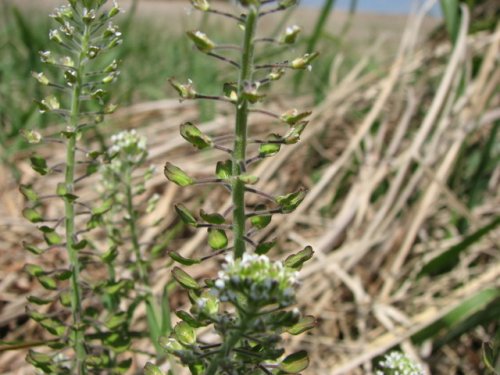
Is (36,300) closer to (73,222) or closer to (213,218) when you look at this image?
(73,222)

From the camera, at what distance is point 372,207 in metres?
3.29

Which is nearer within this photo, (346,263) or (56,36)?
(56,36)

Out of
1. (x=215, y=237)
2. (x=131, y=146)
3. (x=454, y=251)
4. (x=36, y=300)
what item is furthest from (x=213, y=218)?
(x=454, y=251)

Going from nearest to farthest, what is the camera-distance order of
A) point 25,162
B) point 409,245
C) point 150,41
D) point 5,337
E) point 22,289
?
point 5,337 → point 22,289 → point 409,245 → point 25,162 → point 150,41

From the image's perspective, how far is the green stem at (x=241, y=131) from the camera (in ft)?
3.56

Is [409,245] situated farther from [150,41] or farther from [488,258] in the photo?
[150,41]

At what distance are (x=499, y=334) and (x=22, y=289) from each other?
189cm

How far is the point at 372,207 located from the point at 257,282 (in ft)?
7.82

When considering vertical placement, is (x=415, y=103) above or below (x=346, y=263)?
above

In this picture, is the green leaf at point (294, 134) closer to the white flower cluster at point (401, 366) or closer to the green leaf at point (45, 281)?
the white flower cluster at point (401, 366)

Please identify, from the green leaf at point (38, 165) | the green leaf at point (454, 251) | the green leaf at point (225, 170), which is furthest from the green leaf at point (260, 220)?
the green leaf at point (454, 251)

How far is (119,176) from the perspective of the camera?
6.37 feet

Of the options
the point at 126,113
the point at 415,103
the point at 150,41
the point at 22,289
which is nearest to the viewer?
the point at 22,289

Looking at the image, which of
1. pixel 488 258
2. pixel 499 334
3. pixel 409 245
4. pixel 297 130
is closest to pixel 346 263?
pixel 409 245
